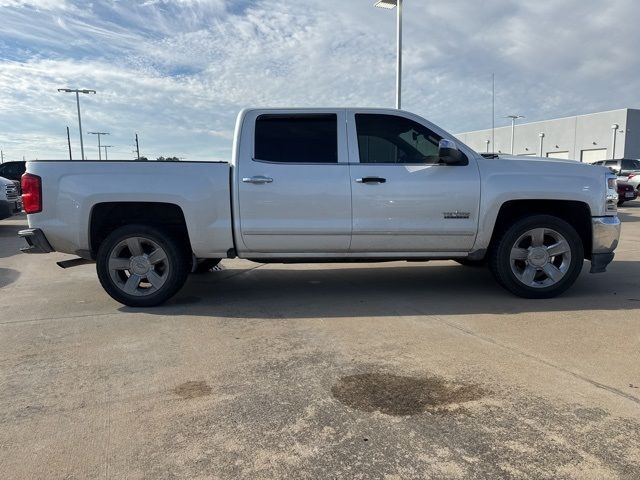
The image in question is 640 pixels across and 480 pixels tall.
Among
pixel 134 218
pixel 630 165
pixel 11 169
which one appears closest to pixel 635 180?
pixel 630 165

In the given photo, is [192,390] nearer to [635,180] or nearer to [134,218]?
[134,218]

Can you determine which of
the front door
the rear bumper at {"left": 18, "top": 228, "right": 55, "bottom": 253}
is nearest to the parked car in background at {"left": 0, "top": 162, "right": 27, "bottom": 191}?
the rear bumper at {"left": 18, "top": 228, "right": 55, "bottom": 253}

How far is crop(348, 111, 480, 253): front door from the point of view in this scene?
5.04 meters

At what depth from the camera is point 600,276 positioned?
21.3ft

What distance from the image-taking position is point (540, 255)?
17.1 ft

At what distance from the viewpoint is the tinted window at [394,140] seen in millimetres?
5176

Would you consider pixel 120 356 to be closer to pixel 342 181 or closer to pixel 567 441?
pixel 342 181

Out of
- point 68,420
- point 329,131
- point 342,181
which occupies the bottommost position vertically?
point 68,420

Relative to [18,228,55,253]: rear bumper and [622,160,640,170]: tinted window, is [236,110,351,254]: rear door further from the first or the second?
[622,160,640,170]: tinted window

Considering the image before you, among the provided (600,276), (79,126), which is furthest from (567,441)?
(79,126)

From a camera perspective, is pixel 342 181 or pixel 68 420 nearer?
pixel 68 420

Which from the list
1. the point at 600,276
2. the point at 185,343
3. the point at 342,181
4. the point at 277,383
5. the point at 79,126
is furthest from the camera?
the point at 79,126

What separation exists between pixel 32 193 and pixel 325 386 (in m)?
3.66

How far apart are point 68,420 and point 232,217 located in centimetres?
263
